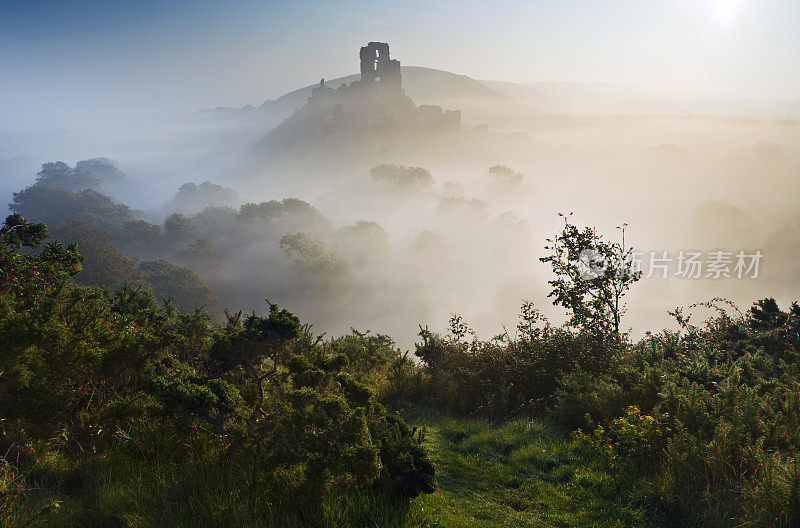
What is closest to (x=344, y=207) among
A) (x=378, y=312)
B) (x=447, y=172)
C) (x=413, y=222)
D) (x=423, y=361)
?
(x=413, y=222)

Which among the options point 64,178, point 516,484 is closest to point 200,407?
point 516,484

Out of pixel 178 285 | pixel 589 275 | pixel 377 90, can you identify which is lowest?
pixel 178 285

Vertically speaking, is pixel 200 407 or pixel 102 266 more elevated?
pixel 200 407

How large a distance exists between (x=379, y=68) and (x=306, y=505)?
516 feet

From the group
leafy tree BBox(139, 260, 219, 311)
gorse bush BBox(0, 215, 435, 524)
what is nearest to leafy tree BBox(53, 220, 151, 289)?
leafy tree BBox(139, 260, 219, 311)

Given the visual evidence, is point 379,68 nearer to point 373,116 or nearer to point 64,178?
point 373,116

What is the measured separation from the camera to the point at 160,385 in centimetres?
432

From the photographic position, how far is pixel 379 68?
478 ft

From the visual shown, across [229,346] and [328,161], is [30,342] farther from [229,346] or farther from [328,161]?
[328,161]

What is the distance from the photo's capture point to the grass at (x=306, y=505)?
154 inches

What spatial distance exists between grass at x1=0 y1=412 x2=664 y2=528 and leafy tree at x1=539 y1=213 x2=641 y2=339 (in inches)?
257

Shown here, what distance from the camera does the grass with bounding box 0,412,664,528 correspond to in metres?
3.90

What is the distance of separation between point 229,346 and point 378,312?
59662 mm

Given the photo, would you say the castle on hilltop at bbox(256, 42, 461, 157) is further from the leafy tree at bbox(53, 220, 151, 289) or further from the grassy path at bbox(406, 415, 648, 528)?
the grassy path at bbox(406, 415, 648, 528)
